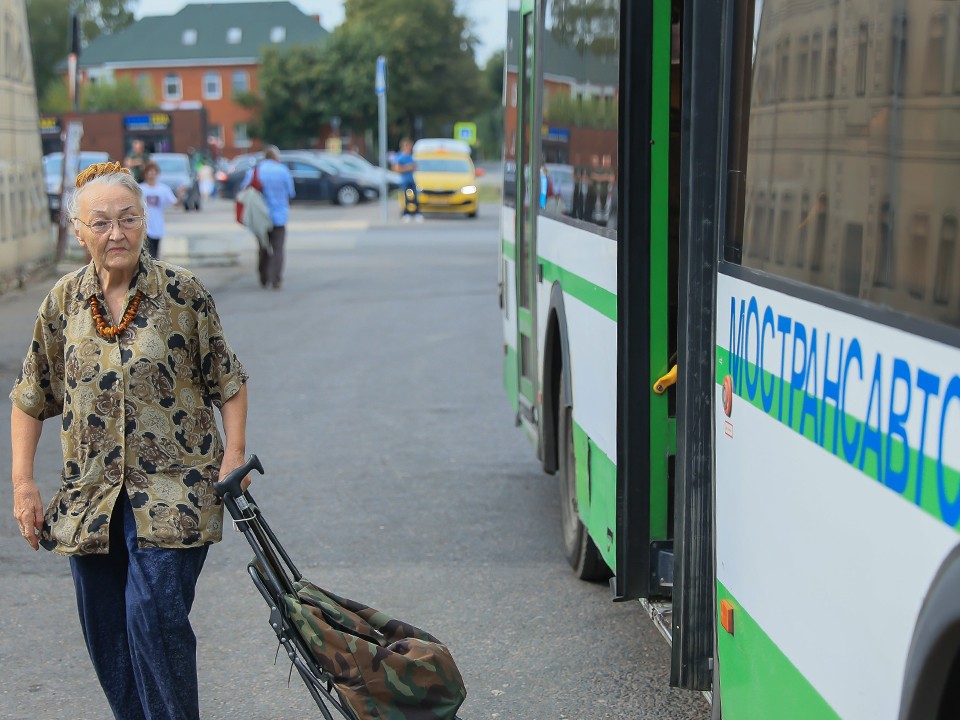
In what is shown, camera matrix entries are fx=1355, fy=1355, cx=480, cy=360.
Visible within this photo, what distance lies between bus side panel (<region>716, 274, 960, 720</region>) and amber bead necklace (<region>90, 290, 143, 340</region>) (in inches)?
61.7

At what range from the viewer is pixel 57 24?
112375 millimetres

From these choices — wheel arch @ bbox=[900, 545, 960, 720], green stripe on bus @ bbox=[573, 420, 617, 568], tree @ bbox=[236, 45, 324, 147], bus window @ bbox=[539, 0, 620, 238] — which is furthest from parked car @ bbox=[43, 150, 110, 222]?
tree @ bbox=[236, 45, 324, 147]

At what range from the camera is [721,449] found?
3.54 metres

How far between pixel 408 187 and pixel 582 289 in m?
29.9

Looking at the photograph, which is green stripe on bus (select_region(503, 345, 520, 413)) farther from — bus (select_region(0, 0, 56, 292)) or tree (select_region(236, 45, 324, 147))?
tree (select_region(236, 45, 324, 147))

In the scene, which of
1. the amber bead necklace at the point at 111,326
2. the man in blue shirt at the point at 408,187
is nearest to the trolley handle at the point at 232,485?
the amber bead necklace at the point at 111,326

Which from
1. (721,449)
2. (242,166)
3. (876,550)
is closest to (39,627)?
(721,449)

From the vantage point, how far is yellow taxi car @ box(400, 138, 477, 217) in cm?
3522

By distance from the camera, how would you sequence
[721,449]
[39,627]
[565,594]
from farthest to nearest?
[565,594] → [39,627] → [721,449]

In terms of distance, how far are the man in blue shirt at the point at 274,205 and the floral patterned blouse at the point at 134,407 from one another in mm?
14582

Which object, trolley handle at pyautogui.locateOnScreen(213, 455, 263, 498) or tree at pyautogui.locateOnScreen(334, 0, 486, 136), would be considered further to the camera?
tree at pyautogui.locateOnScreen(334, 0, 486, 136)

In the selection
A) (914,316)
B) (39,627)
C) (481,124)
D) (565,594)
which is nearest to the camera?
(914,316)

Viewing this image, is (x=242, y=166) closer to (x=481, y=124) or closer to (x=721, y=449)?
(x=721, y=449)

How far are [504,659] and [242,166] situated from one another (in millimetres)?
44125
